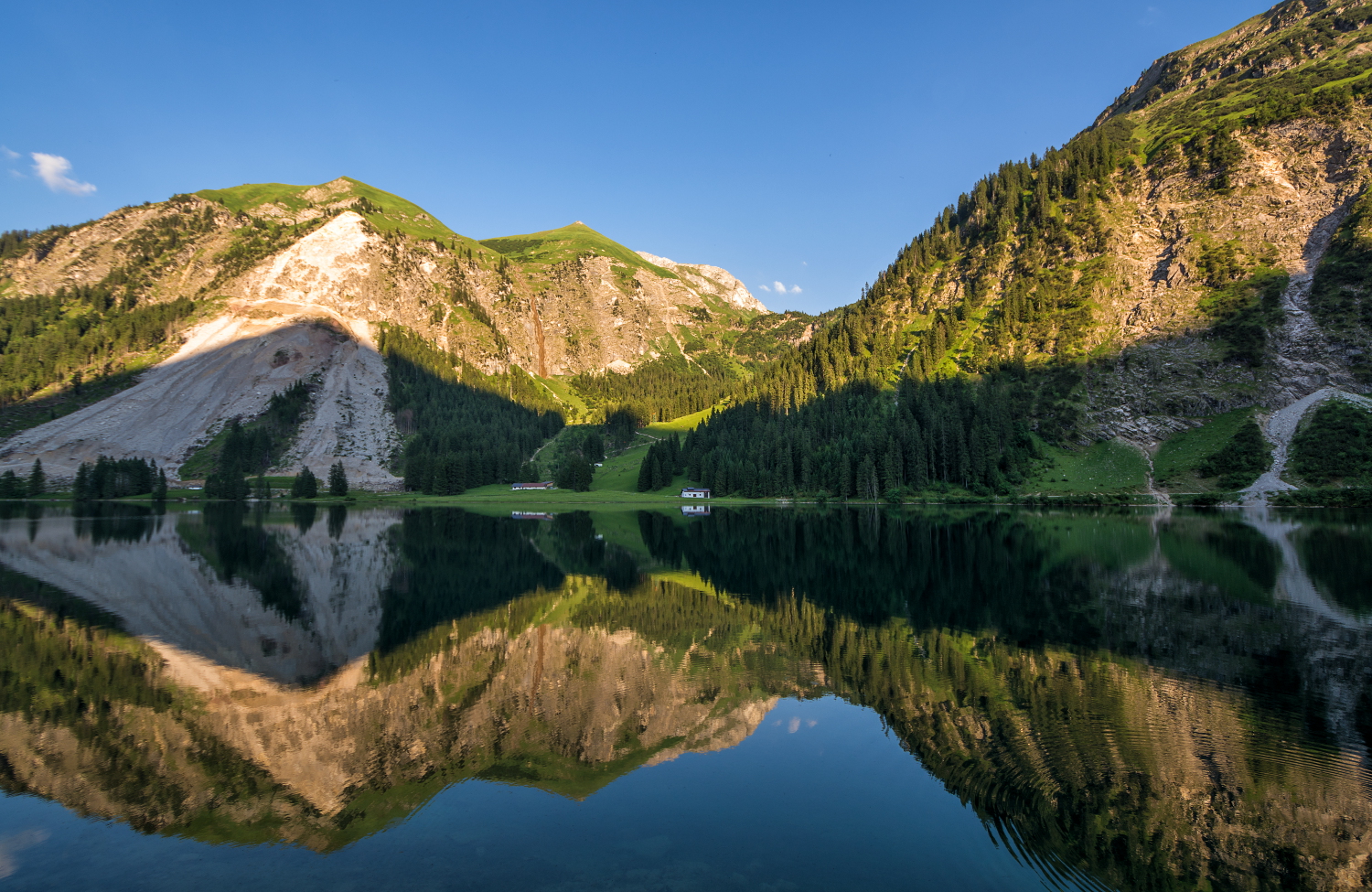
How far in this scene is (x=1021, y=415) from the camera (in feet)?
418

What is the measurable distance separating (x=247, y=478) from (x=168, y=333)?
77884mm

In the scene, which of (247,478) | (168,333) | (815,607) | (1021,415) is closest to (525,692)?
(815,607)

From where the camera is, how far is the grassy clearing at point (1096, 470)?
355ft

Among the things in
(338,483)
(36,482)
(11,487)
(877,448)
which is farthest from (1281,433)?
(11,487)

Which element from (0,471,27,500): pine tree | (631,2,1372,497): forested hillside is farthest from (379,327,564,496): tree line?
(0,471,27,500): pine tree

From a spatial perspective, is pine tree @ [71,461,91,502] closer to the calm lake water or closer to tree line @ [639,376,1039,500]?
tree line @ [639,376,1039,500]

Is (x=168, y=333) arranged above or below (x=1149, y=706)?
above

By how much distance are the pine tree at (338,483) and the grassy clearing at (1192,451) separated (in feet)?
541

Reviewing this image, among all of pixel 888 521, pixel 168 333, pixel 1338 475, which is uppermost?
pixel 168 333

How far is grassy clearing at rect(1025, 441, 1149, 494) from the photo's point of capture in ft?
355

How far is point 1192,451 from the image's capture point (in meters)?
107

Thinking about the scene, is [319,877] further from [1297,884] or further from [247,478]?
[247,478]

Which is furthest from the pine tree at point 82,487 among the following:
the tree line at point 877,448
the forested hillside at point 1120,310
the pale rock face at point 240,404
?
the forested hillside at point 1120,310

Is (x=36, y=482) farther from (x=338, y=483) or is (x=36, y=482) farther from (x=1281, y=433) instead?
(x=1281, y=433)
